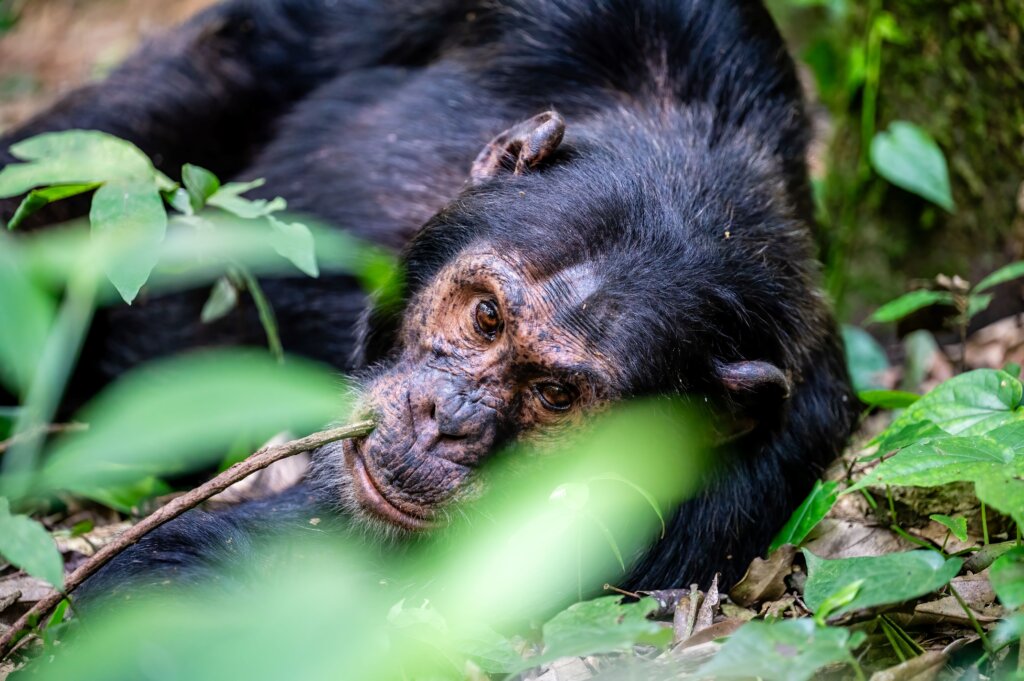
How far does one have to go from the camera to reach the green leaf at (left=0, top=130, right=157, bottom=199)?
11.7 ft

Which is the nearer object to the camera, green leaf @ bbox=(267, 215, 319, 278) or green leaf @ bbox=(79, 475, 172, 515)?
green leaf @ bbox=(267, 215, 319, 278)

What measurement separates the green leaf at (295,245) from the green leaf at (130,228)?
39 centimetres

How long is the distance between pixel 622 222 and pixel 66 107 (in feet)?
11.4

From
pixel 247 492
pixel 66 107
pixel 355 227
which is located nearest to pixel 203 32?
pixel 66 107

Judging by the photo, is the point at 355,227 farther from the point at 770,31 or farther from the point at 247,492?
the point at 770,31

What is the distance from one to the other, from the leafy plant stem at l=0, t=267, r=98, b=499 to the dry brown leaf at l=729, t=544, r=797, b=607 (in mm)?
2313

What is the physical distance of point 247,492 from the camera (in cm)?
480

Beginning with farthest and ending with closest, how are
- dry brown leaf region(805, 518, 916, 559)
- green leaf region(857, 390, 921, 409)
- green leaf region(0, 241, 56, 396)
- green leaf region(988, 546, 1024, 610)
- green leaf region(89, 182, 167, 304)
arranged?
green leaf region(857, 390, 921, 409), dry brown leaf region(805, 518, 916, 559), green leaf region(89, 182, 167, 304), green leaf region(0, 241, 56, 396), green leaf region(988, 546, 1024, 610)

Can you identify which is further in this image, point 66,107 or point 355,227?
point 66,107

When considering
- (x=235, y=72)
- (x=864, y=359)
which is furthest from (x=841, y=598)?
(x=235, y=72)

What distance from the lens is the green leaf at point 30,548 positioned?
8.39 feet

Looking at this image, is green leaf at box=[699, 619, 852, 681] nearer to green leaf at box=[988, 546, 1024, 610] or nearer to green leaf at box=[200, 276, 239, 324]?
green leaf at box=[988, 546, 1024, 610]

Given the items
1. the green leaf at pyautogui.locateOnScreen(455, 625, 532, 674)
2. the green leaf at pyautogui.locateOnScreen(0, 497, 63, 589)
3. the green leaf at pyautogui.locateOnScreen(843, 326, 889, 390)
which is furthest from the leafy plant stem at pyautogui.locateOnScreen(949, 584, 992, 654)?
the green leaf at pyautogui.locateOnScreen(843, 326, 889, 390)

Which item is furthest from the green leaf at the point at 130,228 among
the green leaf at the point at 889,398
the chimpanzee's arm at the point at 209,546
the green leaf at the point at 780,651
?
the green leaf at the point at 889,398
